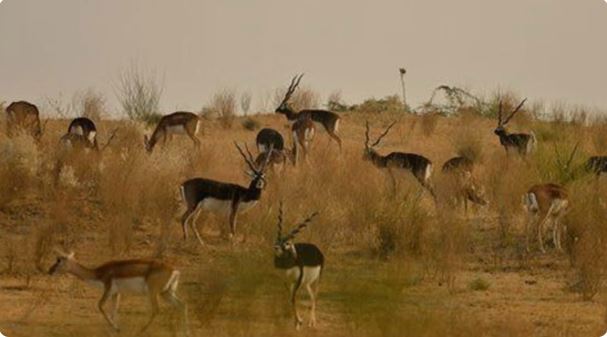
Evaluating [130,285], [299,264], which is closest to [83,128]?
[299,264]

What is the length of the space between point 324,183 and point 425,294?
19.6 ft

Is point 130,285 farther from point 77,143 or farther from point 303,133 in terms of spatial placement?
point 303,133

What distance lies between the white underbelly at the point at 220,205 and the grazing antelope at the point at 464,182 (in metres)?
3.27

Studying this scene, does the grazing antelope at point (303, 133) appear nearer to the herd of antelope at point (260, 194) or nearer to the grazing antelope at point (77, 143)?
the herd of antelope at point (260, 194)

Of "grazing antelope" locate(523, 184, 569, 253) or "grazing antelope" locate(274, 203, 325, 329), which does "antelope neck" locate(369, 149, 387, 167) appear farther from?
"grazing antelope" locate(274, 203, 325, 329)

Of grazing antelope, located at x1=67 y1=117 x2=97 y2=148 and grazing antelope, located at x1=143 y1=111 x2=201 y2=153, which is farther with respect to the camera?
grazing antelope, located at x1=143 y1=111 x2=201 y2=153

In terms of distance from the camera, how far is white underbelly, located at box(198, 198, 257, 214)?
1609 cm

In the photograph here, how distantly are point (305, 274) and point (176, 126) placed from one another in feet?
43.6

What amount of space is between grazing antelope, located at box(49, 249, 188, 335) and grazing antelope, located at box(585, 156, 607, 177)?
9.47 m

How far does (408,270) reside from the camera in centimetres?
1371

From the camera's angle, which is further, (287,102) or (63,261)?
(287,102)

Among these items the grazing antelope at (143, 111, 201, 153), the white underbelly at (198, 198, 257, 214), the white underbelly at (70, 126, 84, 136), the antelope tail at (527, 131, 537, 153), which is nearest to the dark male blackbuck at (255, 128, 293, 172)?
the grazing antelope at (143, 111, 201, 153)

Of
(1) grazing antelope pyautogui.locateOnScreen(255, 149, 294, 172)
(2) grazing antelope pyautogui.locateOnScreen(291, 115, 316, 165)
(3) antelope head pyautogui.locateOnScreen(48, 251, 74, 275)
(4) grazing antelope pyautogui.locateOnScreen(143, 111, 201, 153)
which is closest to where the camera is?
(3) antelope head pyautogui.locateOnScreen(48, 251, 74, 275)

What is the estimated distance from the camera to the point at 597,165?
19469 mm
